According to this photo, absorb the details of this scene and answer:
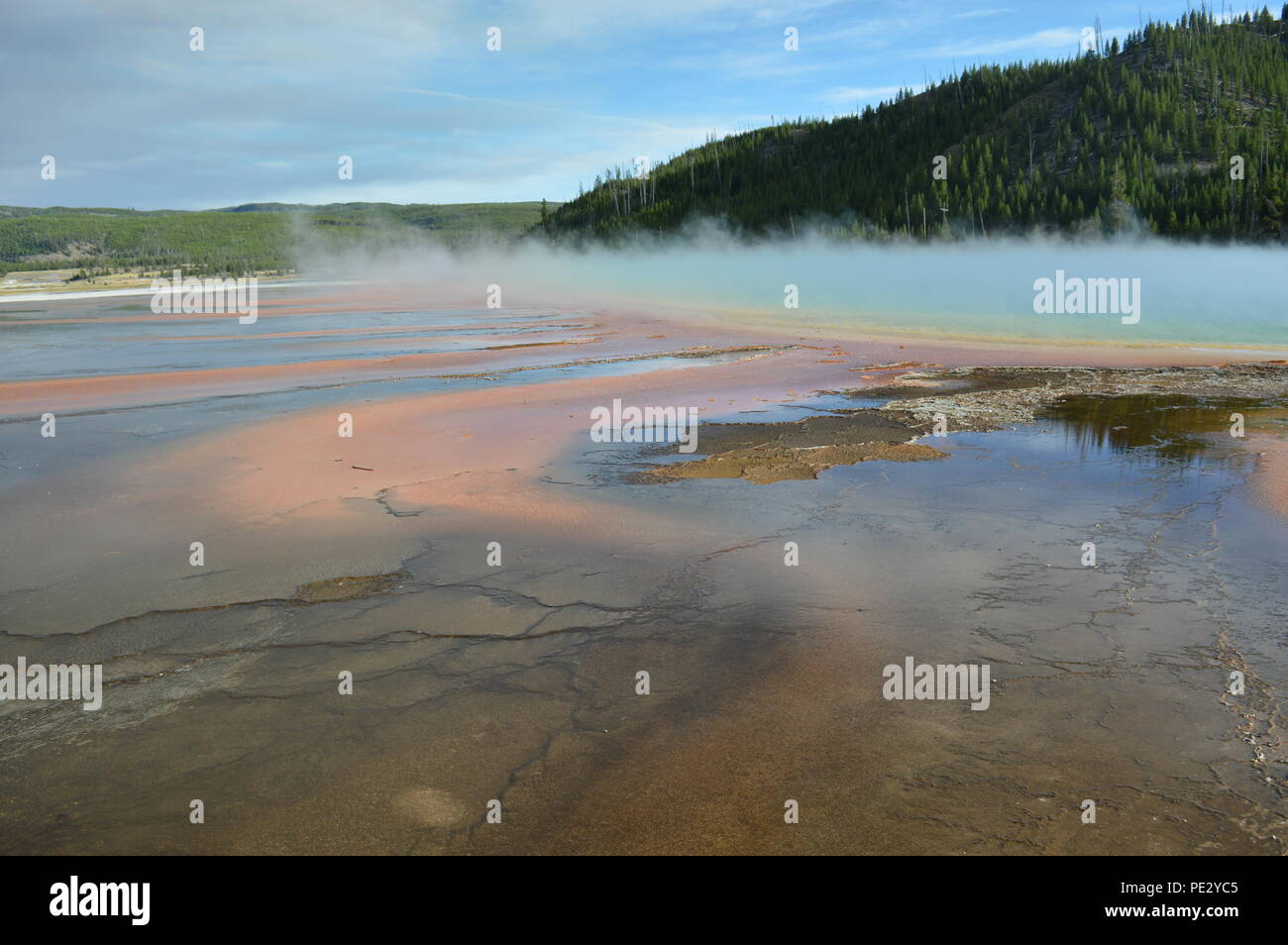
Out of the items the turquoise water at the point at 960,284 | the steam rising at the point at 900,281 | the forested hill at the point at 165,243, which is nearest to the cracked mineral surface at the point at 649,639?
the turquoise water at the point at 960,284

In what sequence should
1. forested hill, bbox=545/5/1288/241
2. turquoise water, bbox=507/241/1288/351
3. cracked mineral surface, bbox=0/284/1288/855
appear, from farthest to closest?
forested hill, bbox=545/5/1288/241 < turquoise water, bbox=507/241/1288/351 < cracked mineral surface, bbox=0/284/1288/855

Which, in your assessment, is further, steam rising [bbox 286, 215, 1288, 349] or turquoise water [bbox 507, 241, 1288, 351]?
steam rising [bbox 286, 215, 1288, 349]

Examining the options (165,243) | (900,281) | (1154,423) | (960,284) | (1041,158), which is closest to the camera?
(1154,423)

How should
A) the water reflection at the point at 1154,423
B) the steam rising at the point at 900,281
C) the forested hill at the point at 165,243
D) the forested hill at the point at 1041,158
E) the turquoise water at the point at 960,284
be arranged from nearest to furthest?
1. the water reflection at the point at 1154,423
2. the turquoise water at the point at 960,284
3. the steam rising at the point at 900,281
4. the forested hill at the point at 1041,158
5. the forested hill at the point at 165,243

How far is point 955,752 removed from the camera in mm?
5000

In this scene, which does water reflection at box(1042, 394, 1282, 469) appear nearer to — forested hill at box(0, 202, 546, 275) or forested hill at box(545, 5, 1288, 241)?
forested hill at box(545, 5, 1288, 241)

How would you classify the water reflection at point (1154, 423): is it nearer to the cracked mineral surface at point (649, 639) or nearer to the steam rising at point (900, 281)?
the cracked mineral surface at point (649, 639)

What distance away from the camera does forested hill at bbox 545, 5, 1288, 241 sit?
3319 inches

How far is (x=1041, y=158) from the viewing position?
342 feet

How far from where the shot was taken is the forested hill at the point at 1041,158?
277 feet

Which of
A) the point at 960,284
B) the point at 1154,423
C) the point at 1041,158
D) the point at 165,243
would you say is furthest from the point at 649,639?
the point at 165,243

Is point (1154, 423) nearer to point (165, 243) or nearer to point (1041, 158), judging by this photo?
point (1041, 158)

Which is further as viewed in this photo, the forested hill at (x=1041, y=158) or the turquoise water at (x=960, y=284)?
the forested hill at (x=1041, y=158)

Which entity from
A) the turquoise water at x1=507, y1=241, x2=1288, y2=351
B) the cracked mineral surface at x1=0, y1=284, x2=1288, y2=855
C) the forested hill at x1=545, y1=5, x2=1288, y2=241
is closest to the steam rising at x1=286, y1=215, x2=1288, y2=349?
the turquoise water at x1=507, y1=241, x2=1288, y2=351
